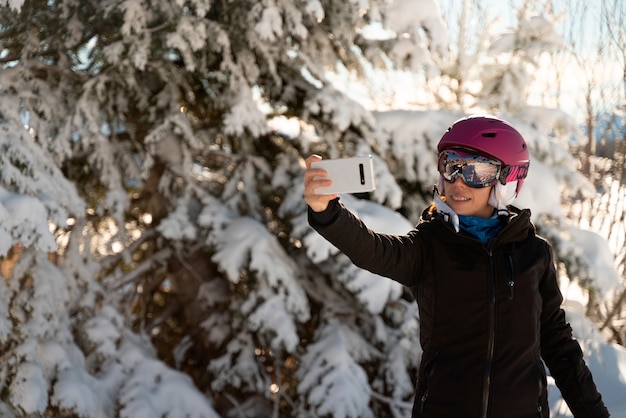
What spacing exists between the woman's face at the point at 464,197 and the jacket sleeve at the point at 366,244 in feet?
0.64

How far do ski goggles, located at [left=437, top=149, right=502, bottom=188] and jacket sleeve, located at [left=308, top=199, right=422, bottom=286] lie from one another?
0.28m

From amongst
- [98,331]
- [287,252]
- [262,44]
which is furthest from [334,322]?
[262,44]

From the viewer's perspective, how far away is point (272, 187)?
5551 millimetres

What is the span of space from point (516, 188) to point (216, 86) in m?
3.64

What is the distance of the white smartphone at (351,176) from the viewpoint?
2.01 meters

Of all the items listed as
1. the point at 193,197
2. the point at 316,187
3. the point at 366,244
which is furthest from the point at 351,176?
the point at 193,197

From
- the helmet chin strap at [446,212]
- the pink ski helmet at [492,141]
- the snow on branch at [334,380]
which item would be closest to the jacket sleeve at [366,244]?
the helmet chin strap at [446,212]

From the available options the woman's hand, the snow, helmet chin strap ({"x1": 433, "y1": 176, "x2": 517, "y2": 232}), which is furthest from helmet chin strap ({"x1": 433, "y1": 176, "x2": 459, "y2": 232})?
the snow

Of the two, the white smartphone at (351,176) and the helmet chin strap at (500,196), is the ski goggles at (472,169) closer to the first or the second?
the helmet chin strap at (500,196)

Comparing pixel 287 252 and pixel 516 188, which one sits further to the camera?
pixel 287 252

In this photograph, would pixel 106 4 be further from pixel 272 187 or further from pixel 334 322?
pixel 334 322

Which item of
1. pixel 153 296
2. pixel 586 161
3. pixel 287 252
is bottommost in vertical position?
pixel 586 161

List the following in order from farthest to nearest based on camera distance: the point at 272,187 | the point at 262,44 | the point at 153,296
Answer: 1. the point at 153,296
2. the point at 272,187
3. the point at 262,44

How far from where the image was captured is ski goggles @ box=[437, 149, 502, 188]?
235 centimetres
